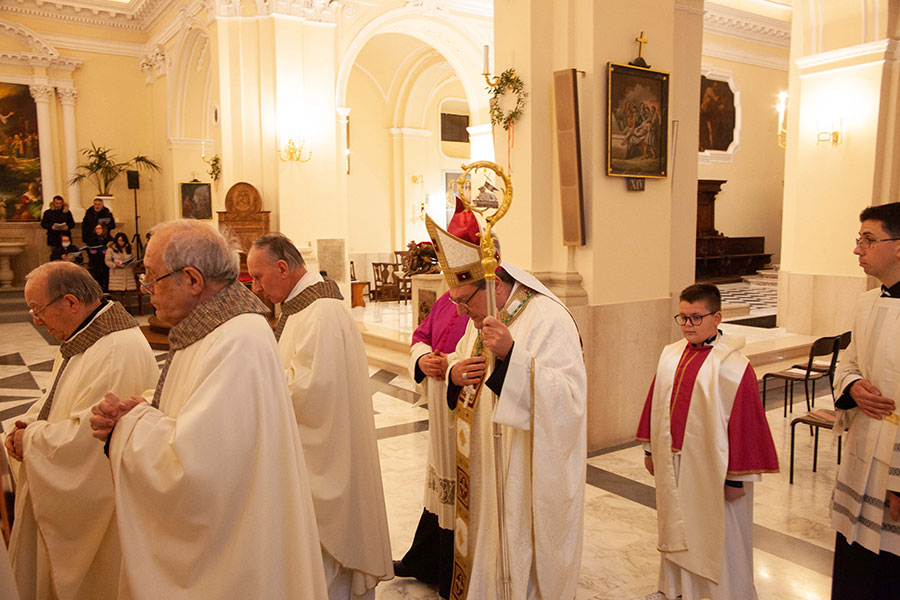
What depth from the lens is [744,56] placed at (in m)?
18.8

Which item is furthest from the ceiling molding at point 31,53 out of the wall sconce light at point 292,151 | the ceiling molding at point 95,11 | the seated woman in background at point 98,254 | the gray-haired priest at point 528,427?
the gray-haired priest at point 528,427

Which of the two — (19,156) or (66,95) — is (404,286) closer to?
(66,95)

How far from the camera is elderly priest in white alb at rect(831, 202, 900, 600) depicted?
108 inches

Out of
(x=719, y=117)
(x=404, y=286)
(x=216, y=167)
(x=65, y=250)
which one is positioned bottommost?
(x=404, y=286)

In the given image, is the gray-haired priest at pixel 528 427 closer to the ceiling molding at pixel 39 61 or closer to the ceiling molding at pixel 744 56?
the ceiling molding at pixel 39 61

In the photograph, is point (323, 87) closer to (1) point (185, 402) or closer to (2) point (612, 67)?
(2) point (612, 67)

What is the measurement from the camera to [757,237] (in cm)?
1980

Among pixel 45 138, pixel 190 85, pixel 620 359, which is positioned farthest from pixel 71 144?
pixel 620 359

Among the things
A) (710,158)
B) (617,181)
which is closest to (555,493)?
(617,181)

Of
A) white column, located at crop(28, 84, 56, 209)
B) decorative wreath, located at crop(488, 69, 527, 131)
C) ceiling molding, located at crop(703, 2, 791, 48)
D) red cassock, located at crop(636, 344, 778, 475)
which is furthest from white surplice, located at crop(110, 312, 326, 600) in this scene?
ceiling molding, located at crop(703, 2, 791, 48)

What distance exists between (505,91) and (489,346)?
3.59 m

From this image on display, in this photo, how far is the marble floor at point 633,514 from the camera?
133 inches

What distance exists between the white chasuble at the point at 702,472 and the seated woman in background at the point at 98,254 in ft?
44.3

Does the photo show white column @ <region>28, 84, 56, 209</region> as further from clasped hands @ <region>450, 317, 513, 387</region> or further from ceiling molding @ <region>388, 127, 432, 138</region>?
clasped hands @ <region>450, 317, 513, 387</region>
